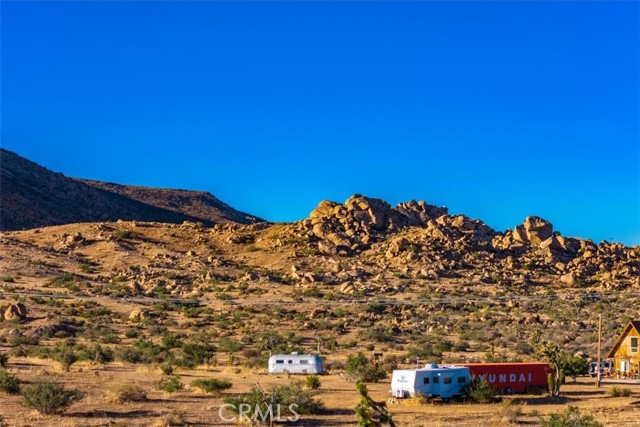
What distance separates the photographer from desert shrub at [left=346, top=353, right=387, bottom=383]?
35.8m

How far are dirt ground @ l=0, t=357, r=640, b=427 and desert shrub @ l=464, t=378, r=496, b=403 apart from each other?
24.4 inches

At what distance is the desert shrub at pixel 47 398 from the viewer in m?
23.1

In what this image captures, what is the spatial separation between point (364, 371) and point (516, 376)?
7.77m

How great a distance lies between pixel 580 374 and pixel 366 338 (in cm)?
1504

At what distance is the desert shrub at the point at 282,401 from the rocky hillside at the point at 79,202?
8148cm

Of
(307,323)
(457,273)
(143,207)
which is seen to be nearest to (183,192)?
(143,207)

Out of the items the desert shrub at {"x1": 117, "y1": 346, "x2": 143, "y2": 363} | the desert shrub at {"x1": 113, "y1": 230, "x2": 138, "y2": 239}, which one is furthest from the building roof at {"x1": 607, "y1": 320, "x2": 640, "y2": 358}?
the desert shrub at {"x1": 113, "y1": 230, "x2": 138, "y2": 239}

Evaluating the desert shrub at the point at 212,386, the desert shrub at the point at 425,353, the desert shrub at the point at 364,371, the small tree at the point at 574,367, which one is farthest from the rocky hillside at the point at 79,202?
the small tree at the point at 574,367

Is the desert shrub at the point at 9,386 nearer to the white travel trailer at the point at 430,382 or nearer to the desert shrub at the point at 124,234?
the white travel trailer at the point at 430,382

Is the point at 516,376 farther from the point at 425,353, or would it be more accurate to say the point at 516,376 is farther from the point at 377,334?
the point at 377,334

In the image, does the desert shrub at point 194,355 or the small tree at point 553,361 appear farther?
the desert shrub at point 194,355

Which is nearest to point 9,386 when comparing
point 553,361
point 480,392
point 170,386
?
point 170,386

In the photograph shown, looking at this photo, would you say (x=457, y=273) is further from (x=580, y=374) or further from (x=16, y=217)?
(x=16, y=217)

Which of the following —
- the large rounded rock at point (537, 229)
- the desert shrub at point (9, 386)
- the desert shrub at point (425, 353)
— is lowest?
the desert shrub at point (9, 386)
